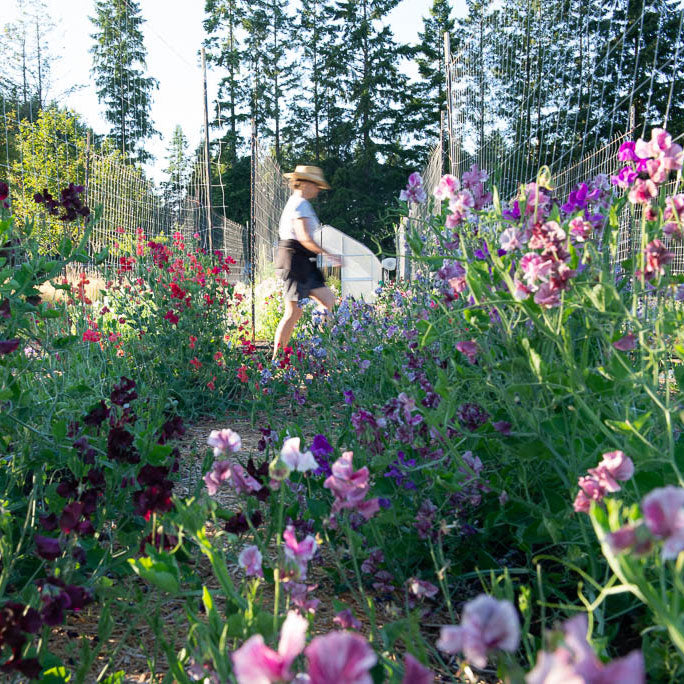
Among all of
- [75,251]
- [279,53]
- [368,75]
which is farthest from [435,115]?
[75,251]

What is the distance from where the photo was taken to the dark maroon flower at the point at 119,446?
5.13ft

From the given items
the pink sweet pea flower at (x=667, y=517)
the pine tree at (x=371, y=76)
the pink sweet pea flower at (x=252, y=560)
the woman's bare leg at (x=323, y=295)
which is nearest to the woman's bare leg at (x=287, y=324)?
the woman's bare leg at (x=323, y=295)

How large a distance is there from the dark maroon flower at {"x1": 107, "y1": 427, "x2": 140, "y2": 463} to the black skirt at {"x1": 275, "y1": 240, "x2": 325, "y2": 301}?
12.8 feet

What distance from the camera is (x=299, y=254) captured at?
5.53 metres

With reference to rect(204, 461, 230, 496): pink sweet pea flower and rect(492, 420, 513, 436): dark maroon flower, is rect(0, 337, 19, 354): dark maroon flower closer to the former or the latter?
rect(204, 461, 230, 496): pink sweet pea flower

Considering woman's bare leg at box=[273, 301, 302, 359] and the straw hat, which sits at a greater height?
the straw hat

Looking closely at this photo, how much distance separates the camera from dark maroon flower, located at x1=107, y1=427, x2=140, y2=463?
1563mm

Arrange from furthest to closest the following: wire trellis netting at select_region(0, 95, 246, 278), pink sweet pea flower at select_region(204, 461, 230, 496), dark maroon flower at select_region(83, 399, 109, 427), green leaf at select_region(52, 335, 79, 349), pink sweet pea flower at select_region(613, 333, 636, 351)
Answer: wire trellis netting at select_region(0, 95, 246, 278) < green leaf at select_region(52, 335, 79, 349) < dark maroon flower at select_region(83, 399, 109, 427) < pink sweet pea flower at select_region(613, 333, 636, 351) < pink sweet pea flower at select_region(204, 461, 230, 496)

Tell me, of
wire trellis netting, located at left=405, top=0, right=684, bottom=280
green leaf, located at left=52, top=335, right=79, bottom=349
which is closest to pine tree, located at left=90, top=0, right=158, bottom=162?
wire trellis netting, located at left=405, top=0, right=684, bottom=280

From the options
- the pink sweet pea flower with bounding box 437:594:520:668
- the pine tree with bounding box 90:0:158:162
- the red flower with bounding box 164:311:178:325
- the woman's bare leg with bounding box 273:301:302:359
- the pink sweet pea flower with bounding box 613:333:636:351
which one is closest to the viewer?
the pink sweet pea flower with bounding box 437:594:520:668

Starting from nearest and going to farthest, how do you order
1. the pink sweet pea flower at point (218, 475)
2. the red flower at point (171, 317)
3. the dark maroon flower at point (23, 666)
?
the dark maroon flower at point (23, 666)
the pink sweet pea flower at point (218, 475)
the red flower at point (171, 317)

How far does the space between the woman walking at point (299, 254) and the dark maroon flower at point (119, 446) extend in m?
3.74

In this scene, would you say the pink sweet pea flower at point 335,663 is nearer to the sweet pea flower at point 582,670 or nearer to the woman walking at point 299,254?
the sweet pea flower at point 582,670

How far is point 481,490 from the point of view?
166 centimetres
